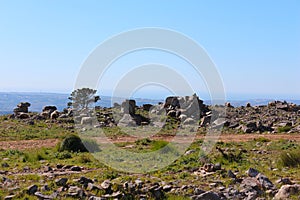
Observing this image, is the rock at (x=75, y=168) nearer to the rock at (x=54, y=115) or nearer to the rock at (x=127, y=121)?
the rock at (x=127, y=121)

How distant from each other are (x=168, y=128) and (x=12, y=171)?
717 inches

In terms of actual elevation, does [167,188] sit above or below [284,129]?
below

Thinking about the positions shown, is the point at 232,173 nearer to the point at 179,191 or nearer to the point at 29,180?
the point at 179,191

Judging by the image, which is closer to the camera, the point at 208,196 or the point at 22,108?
the point at 208,196

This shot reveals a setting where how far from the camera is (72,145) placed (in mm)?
18391

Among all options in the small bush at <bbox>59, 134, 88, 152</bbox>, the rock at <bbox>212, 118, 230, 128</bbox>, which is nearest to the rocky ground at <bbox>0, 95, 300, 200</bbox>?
the rock at <bbox>212, 118, 230, 128</bbox>

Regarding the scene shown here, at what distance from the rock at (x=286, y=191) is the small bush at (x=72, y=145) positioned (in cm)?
1126

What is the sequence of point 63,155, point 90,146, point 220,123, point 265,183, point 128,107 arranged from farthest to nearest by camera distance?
point 128,107, point 220,123, point 90,146, point 63,155, point 265,183

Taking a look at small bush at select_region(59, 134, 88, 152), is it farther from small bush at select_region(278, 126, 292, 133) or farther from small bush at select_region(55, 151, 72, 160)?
small bush at select_region(278, 126, 292, 133)

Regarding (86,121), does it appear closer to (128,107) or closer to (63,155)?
(128,107)

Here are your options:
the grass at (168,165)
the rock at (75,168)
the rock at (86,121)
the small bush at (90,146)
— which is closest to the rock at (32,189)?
the grass at (168,165)

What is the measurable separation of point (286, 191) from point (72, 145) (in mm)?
11716

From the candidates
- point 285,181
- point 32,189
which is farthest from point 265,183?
point 32,189

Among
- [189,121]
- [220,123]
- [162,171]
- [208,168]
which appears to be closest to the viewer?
[208,168]
